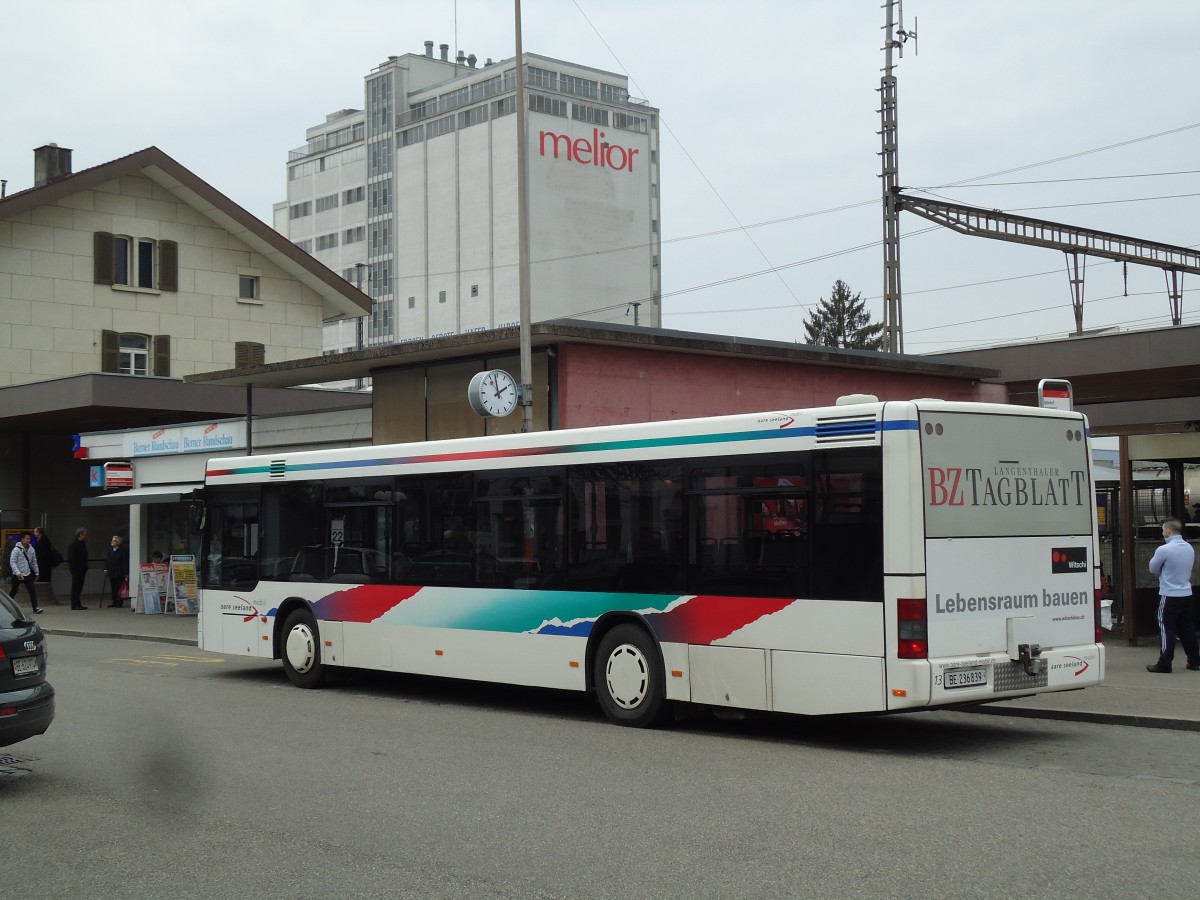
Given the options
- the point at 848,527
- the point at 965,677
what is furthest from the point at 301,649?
the point at 965,677

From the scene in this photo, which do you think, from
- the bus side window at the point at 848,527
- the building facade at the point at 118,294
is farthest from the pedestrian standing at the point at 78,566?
the bus side window at the point at 848,527

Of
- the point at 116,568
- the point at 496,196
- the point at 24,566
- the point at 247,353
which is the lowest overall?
the point at 116,568

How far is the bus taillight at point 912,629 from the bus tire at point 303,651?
7871 millimetres

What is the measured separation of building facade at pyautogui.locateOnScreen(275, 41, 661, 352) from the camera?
9394cm

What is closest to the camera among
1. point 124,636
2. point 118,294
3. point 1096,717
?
point 1096,717

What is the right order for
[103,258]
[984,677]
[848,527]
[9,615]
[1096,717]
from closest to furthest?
[9,615] < [984,677] < [848,527] < [1096,717] < [103,258]

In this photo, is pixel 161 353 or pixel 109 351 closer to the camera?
pixel 109 351

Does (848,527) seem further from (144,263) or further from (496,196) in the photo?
(496,196)

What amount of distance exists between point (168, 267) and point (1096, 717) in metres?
36.5

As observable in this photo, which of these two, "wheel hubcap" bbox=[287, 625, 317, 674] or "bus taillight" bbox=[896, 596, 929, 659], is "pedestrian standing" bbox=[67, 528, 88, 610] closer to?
"wheel hubcap" bbox=[287, 625, 317, 674]

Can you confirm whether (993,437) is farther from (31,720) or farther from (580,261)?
(580,261)

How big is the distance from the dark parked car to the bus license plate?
653 cm

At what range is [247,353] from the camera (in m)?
43.9

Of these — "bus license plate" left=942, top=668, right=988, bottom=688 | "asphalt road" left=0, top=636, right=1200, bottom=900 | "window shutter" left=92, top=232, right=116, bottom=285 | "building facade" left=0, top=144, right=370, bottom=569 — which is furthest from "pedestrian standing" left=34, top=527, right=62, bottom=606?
"bus license plate" left=942, top=668, right=988, bottom=688
